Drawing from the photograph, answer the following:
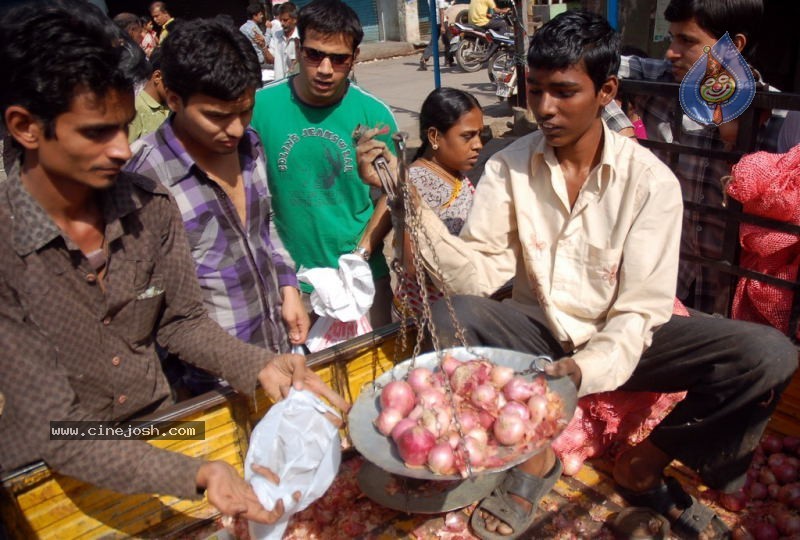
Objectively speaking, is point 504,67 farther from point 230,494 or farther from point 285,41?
point 230,494

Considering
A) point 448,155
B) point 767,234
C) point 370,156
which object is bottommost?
point 767,234

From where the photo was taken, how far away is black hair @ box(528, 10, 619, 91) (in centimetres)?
233

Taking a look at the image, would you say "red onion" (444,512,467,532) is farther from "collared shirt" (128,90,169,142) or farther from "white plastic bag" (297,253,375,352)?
"collared shirt" (128,90,169,142)

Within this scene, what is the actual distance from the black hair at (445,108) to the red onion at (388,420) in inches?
63.5

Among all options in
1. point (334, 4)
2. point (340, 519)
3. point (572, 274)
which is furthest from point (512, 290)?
point (334, 4)

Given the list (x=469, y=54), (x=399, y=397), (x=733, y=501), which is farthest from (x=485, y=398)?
(x=469, y=54)

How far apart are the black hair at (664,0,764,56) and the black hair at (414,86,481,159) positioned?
111 centimetres

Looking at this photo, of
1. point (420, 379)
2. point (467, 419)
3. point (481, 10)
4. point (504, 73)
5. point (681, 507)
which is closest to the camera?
point (467, 419)

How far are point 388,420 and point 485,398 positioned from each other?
0.33 metres

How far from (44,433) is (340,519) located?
1249 mm

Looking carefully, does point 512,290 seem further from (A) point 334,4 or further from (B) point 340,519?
(A) point 334,4

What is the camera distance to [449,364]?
2275 millimetres

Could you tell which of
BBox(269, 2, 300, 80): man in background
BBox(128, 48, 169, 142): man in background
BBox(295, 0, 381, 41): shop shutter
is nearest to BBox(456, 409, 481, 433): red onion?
BBox(128, 48, 169, 142): man in background

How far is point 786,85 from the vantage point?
5.14 m
